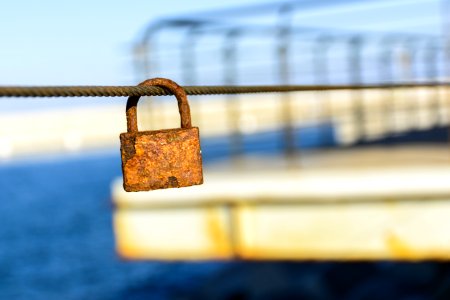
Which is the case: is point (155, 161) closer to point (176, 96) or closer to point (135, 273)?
point (176, 96)

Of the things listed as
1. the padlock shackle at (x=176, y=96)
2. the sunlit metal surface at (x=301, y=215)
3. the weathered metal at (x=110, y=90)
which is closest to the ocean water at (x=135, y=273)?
the sunlit metal surface at (x=301, y=215)

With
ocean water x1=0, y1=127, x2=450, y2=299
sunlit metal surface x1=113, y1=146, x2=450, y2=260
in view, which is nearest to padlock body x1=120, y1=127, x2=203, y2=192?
sunlit metal surface x1=113, y1=146, x2=450, y2=260

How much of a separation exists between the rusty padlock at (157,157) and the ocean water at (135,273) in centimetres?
338

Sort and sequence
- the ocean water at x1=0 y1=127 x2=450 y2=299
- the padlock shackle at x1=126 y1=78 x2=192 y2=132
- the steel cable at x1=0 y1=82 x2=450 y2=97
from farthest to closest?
the ocean water at x1=0 y1=127 x2=450 y2=299, the padlock shackle at x1=126 y1=78 x2=192 y2=132, the steel cable at x1=0 y1=82 x2=450 y2=97

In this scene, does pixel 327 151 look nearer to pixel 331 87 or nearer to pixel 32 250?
pixel 331 87

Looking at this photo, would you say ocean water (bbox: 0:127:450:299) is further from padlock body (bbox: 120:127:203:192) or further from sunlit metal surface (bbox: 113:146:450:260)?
padlock body (bbox: 120:127:203:192)

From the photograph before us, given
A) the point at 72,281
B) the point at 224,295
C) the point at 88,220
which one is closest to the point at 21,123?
the point at 88,220

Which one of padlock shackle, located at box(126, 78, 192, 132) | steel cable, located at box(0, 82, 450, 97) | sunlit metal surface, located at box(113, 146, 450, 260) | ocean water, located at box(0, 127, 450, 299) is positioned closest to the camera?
steel cable, located at box(0, 82, 450, 97)

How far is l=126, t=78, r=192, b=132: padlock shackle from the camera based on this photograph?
5.24 ft

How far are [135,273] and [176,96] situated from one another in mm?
12792

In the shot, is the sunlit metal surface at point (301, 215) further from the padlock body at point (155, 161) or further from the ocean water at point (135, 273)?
the padlock body at point (155, 161)

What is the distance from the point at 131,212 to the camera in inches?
190

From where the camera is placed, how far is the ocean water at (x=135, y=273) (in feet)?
23.0

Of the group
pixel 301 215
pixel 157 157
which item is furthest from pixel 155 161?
pixel 301 215
